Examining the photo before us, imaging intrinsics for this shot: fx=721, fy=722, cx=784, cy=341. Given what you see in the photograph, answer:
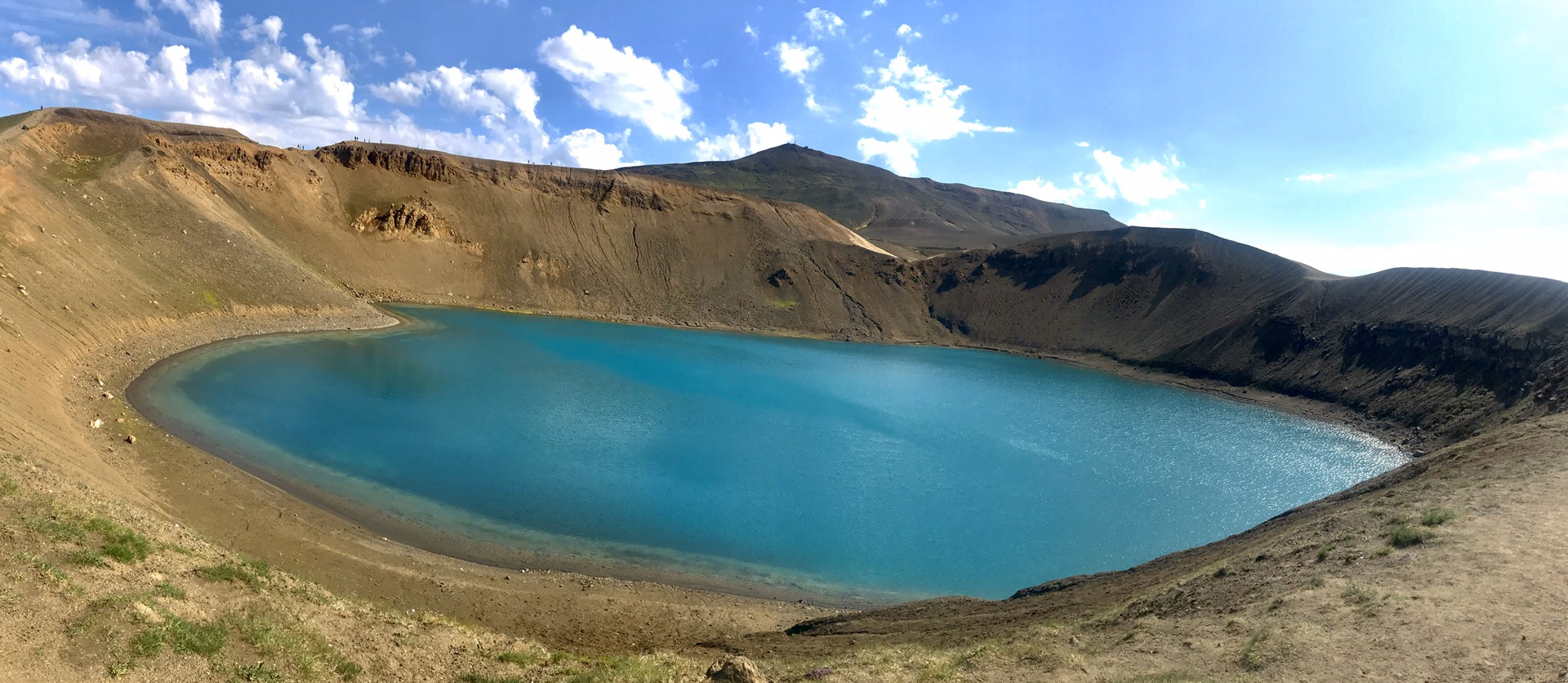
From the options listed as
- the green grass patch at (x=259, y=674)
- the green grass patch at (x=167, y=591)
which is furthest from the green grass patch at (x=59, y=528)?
the green grass patch at (x=259, y=674)

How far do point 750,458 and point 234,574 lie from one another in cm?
1658

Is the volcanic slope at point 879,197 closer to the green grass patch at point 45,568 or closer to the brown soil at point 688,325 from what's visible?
the brown soil at point 688,325

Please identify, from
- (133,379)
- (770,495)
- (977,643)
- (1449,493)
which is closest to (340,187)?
(133,379)

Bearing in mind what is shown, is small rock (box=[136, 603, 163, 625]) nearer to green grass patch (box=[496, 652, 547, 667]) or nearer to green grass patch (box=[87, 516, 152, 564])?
green grass patch (box=[87, 516, 152, 564])

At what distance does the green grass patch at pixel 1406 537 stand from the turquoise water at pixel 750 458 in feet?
23.9

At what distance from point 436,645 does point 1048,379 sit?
45114 millimetres

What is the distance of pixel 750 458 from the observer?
24484 mm

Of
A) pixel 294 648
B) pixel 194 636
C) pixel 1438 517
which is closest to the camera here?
pixel 194 636

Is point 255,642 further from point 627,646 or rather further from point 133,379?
point 133,379

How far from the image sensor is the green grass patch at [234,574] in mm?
8750

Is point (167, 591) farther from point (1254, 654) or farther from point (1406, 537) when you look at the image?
point (1406, 537)

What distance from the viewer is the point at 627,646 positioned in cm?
1184

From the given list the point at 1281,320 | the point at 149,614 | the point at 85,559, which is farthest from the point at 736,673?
the point at 1281,320

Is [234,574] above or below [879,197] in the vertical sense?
below
